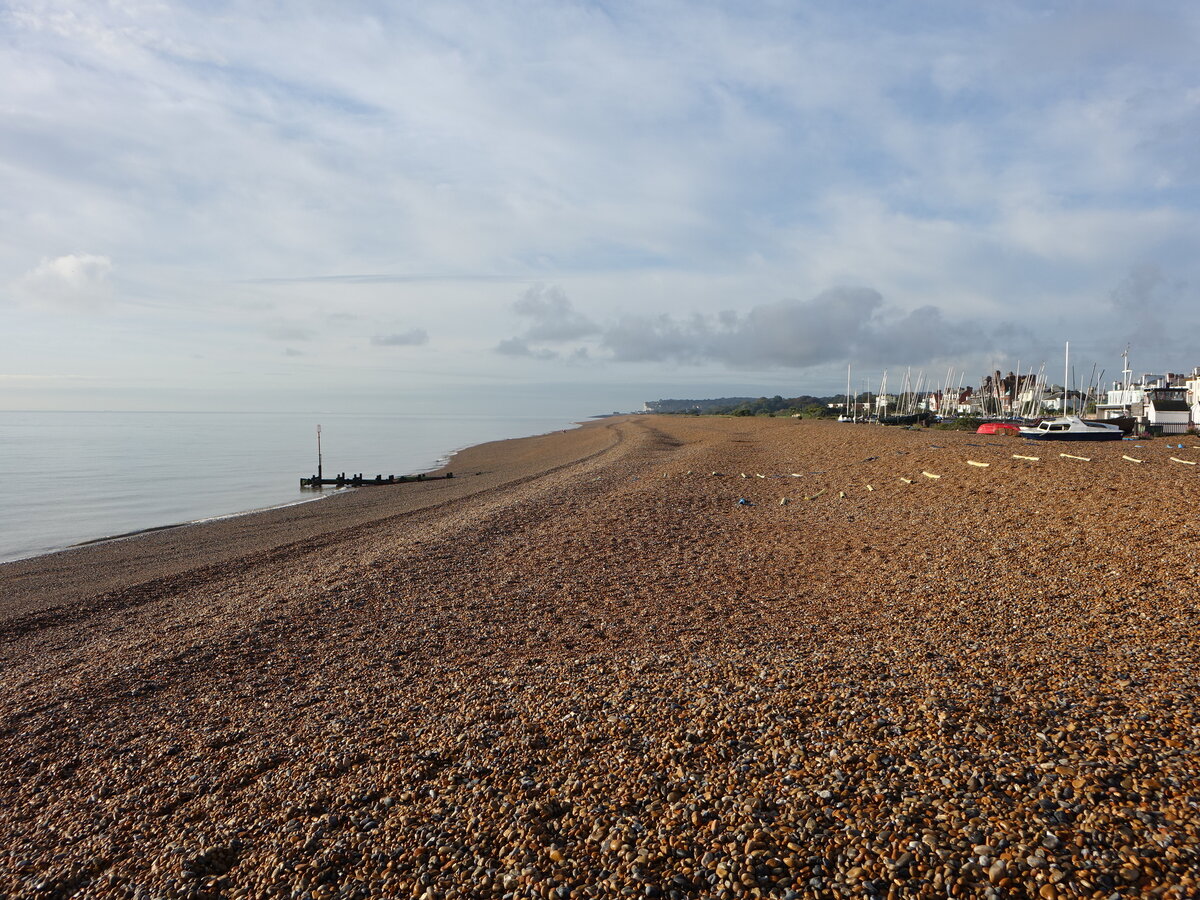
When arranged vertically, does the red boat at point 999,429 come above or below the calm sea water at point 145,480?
above

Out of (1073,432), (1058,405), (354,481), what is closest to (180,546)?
(354,481)

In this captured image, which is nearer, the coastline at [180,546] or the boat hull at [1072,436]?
the coastline at [180,546]

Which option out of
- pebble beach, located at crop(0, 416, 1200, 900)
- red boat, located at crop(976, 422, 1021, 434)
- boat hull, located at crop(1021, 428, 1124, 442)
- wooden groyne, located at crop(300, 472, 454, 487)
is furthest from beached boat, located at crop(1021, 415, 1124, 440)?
wooden groyne, located at crop(300, 472, 454, 487)

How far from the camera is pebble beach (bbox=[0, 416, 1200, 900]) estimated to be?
3.24m

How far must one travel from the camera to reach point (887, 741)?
4035mm

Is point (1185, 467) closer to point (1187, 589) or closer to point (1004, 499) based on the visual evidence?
point (1004, 499)

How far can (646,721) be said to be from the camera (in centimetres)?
461

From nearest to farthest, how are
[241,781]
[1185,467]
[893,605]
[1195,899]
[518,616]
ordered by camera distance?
1. [1195,899]
2. [241,781]
3. [893,605]
4. [518,616]
5. [1185,467]

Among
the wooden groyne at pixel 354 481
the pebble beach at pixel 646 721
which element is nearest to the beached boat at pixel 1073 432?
the pebble beach at pixel 646 721

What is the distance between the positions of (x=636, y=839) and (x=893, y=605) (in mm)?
4651

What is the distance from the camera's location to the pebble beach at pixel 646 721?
3.24 metres

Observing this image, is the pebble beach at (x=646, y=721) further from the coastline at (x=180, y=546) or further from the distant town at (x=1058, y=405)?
the distant town at (x=1058, y=405)

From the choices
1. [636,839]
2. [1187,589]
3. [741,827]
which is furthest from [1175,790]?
[1187,589]

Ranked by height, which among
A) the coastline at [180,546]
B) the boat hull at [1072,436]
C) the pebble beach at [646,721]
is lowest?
the coastline at [180,546]
